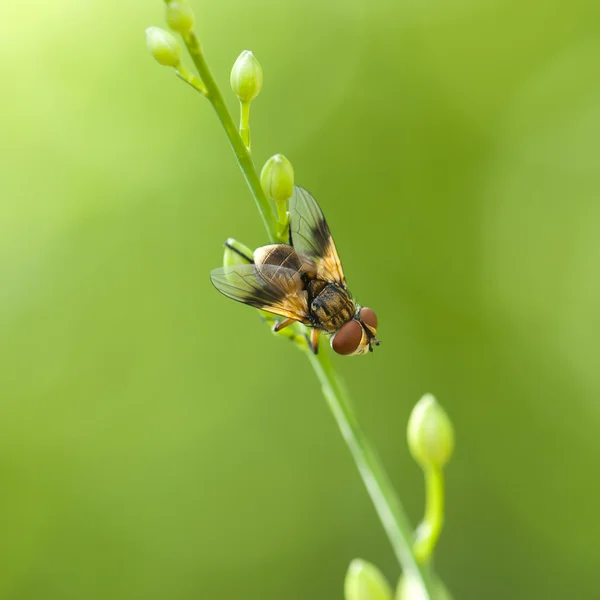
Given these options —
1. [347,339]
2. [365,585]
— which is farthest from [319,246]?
[365,585]

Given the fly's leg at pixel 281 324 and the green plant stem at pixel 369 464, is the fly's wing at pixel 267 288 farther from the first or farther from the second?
the green plant stem at pixel 369 464

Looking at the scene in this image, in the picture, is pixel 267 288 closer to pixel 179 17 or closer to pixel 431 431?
pixel 431 431

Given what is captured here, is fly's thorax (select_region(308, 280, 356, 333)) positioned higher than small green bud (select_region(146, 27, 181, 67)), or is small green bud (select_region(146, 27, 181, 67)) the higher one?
small green bud (select_region(146, 27, 181, 67))

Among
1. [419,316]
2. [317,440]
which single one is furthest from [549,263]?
[317,440]

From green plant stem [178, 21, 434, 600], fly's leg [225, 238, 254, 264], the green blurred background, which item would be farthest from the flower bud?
the green blurred background

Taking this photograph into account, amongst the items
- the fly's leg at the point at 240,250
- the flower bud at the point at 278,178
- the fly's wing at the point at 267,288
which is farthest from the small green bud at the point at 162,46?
the fly's wing at the point at 267,288

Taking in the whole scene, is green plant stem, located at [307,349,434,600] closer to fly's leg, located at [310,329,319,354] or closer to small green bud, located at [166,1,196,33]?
fly's leg, located at [310,329,319,354]
